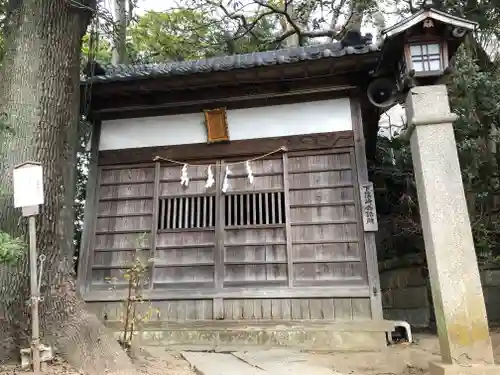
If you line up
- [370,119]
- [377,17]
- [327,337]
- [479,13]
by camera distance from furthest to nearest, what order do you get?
[377,17] < [479,13] < [370,119] < [327,337]

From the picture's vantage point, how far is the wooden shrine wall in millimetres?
6254

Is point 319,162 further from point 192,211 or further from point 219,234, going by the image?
point 192,211

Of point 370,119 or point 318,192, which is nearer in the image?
point 318,192

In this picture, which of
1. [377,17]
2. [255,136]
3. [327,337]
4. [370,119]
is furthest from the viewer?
[377,17]

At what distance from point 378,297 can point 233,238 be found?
2.32 meters

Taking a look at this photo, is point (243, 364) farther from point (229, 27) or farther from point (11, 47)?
point (229, 27)

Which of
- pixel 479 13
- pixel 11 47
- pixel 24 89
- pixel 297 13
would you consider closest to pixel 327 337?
pixel 24 89

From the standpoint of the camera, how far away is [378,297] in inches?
235

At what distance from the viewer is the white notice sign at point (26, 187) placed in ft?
13.0

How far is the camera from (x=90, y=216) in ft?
23.2

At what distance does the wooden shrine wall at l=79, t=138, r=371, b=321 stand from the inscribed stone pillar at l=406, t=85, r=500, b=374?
1.88 m

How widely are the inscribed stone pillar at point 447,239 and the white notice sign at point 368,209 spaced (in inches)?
60.9

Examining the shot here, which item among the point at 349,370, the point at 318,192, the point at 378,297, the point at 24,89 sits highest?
the point at 24,89

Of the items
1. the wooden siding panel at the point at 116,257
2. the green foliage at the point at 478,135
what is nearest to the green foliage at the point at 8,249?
the wooden siding panel at the point at 116,257
